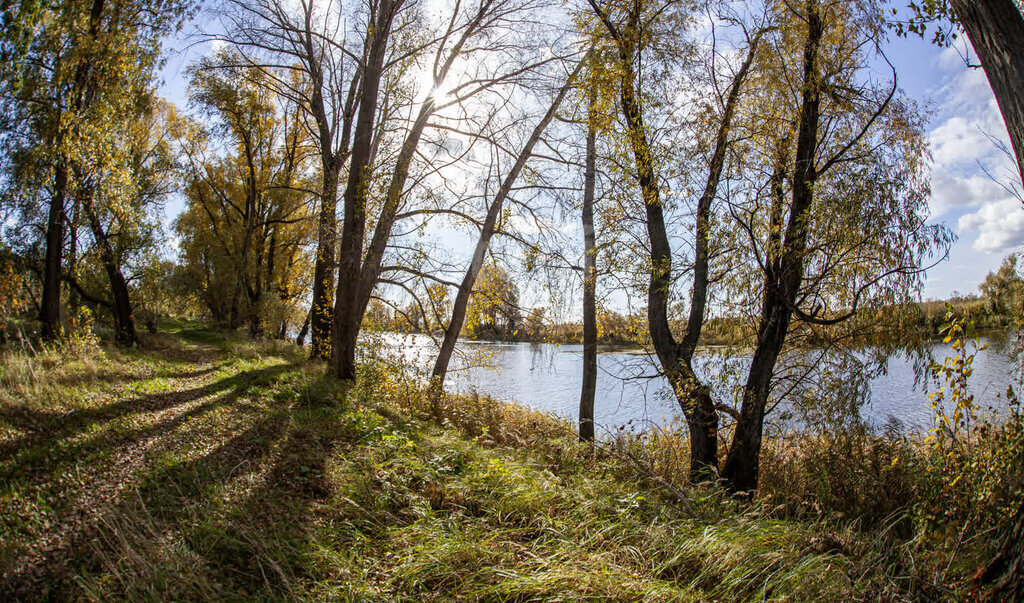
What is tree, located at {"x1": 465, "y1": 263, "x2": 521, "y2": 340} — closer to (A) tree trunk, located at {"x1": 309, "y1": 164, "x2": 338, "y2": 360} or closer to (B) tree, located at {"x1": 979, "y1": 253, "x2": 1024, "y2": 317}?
(A) tree trunk, located at {"x1": 309, "y1": 164, "x2": 338, "y2": 360}

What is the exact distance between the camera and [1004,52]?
2.83 metres

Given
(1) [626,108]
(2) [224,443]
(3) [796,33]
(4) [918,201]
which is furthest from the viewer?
(1) [626,108]

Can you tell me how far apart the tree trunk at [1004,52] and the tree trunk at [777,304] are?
299cm

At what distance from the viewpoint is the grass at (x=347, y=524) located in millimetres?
2539

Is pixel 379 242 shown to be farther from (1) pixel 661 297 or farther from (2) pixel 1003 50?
(2) pixel 1003 50

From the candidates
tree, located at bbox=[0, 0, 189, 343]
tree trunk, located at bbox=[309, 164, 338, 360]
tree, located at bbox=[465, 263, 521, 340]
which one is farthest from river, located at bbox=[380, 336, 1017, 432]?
tree, located at bbox=[0, 0, 189, 343]

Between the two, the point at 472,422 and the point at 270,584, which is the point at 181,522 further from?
the point at 472,422

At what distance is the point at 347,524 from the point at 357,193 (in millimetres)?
6438

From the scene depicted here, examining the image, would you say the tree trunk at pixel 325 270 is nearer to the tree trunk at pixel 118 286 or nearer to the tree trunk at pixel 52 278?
the tree trunk at pixel 52 278

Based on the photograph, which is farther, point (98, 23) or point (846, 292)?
point (98, 23)

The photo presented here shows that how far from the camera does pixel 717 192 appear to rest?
6484 mm

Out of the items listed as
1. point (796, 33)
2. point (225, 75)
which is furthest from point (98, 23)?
point (796, 33)

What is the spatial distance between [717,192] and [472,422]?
203 inches

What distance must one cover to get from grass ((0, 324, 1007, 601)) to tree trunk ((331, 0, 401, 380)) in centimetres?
310
